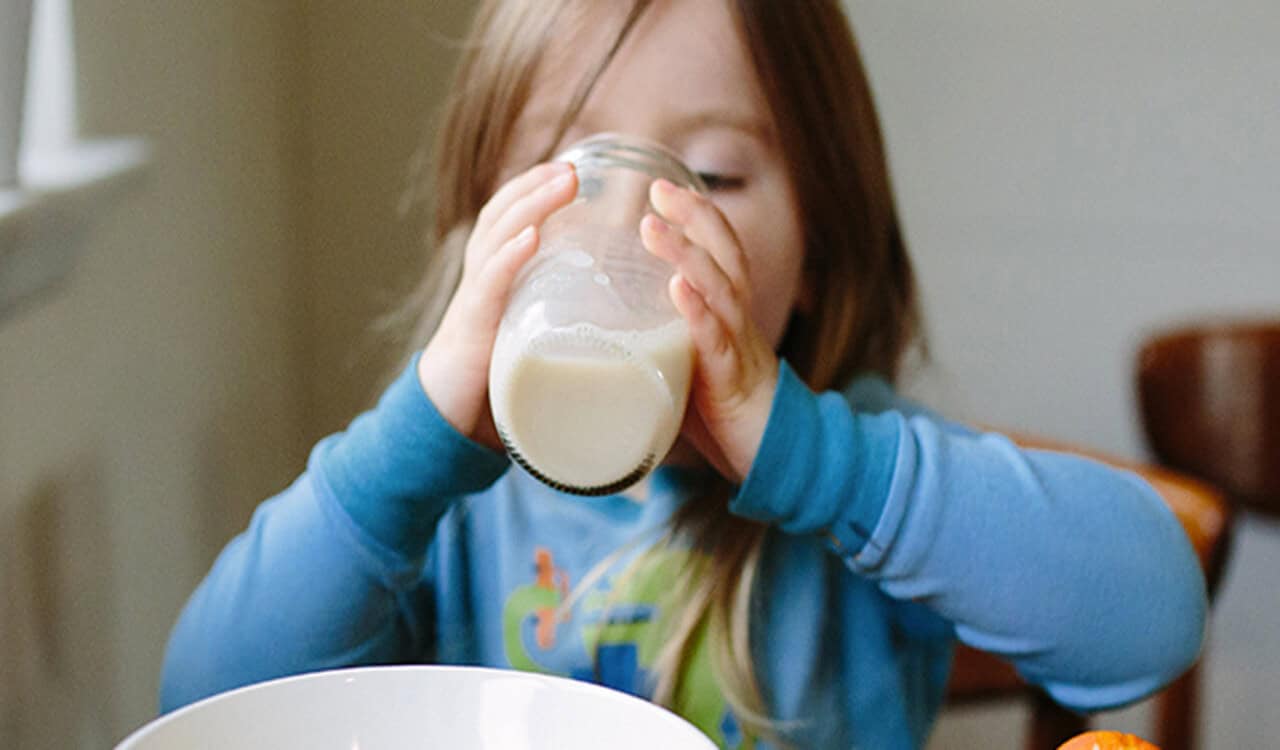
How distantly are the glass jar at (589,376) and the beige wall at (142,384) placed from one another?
0.24m

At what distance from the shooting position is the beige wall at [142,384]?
623 millimetres

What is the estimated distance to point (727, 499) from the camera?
0.82m

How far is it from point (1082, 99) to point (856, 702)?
1.38m

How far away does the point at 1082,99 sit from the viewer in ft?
6.48

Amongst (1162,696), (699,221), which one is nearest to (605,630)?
(699,221)

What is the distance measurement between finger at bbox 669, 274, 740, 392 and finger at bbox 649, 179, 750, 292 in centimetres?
4

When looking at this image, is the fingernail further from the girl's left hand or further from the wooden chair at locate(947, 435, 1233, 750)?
the wooden chair at locate(947, 435, 1233, 750)

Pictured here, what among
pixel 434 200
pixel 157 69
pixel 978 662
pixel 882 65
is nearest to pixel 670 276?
pixel 434 200

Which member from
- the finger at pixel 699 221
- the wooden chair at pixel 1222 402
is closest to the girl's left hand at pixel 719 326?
the finger at pixel 699 221

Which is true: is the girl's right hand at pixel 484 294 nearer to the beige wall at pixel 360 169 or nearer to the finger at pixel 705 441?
the finger at pixel 705 441

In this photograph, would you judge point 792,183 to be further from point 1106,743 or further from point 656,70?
point 1106,743

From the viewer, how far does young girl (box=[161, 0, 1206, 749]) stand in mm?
591

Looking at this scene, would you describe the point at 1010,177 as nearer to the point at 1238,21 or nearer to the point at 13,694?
the point at 1238,21

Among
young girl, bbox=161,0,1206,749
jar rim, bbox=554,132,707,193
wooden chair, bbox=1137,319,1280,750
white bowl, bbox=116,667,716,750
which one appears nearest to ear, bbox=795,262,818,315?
young girl, bbox=161,0,1206,749
